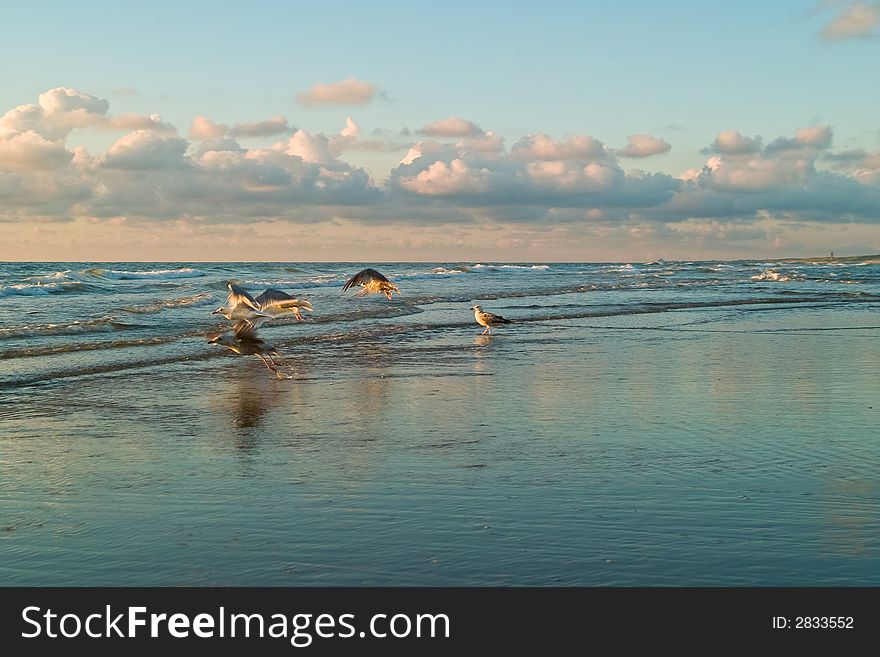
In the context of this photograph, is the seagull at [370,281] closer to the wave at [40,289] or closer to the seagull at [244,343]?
the seagull at [244,343]

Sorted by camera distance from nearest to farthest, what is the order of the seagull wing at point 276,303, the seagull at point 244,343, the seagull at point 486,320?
the seagull at point 244,343, the seagull wing at point 276,303, the seagull at point 486,320

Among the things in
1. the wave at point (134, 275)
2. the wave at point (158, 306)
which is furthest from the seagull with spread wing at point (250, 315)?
the wave at point (134, 275)

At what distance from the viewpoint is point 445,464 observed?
22.7 ft

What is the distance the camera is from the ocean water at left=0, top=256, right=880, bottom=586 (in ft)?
15.6

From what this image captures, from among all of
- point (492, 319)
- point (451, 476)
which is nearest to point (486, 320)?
point (492, 319)

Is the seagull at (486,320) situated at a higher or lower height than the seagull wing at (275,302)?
lower

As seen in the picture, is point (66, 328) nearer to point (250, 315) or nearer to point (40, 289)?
point (250, 315)

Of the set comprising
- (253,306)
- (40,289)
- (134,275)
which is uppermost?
(253,306)

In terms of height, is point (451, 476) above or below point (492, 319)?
below

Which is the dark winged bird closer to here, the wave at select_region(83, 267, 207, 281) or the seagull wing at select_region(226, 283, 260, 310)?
the seagull wing at select_region(226, 283, 260, 310)

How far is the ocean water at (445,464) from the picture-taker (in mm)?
4766

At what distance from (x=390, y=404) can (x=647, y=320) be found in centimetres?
1211

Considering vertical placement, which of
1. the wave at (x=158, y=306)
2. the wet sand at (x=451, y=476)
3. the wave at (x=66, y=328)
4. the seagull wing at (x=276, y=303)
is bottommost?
the wet sand at (x=451, y=476)

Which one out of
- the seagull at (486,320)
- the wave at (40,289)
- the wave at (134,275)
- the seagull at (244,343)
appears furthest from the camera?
the wave at (134,275)
